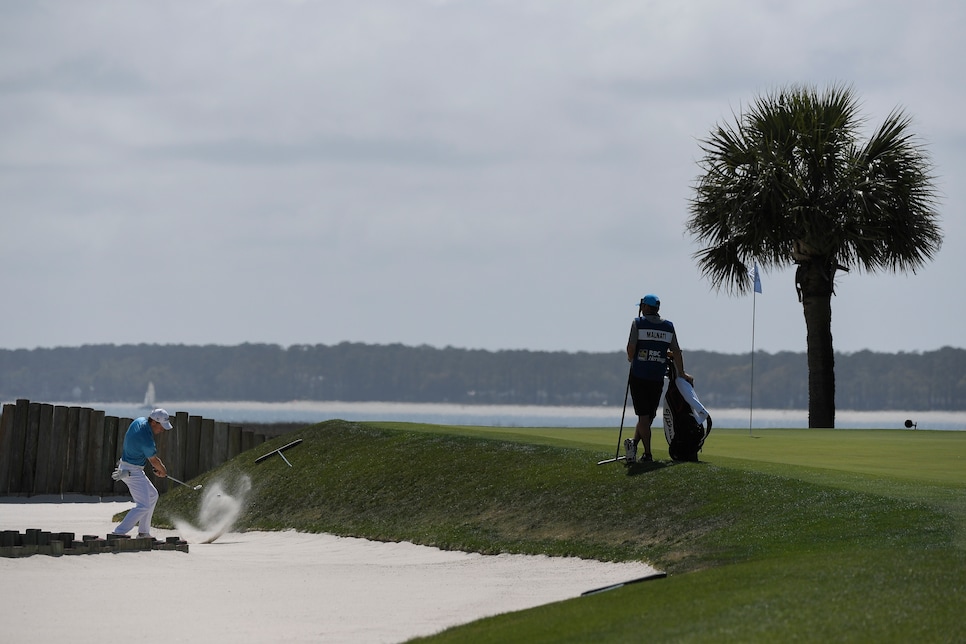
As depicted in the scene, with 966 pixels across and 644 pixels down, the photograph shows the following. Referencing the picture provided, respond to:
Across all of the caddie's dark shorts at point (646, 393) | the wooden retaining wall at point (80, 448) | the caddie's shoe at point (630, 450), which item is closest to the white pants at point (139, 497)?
the caddie's shoe at point (630, 450)

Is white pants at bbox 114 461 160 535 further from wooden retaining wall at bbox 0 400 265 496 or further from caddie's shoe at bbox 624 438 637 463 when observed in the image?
wooden retaining wall at bbox 0 400 265 496

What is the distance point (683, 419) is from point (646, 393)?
953mm

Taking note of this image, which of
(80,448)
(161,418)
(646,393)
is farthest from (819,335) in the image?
(161,418)

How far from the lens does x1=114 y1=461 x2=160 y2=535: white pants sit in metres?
17.2

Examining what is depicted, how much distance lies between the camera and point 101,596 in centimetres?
1284

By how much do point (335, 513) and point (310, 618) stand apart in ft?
25.8

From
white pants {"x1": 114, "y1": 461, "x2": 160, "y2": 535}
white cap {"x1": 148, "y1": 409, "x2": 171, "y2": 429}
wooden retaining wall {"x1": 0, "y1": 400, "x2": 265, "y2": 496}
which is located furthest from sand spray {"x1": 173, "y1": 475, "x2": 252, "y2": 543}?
wooden retaining wall {"x1": 0, "y1": 400, "x2": 265, "y2": 496}

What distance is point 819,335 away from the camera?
133ft

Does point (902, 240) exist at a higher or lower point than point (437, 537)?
higher

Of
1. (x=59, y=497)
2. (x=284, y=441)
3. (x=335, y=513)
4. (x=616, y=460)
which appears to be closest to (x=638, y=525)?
(x=616, y=460)

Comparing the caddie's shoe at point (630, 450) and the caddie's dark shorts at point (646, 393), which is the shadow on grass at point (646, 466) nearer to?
the caddie's shoe at point (630, 450)

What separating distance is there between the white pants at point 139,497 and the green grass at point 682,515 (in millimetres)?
2848

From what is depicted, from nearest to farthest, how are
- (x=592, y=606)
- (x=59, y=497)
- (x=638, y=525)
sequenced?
1. (x=592, y=606)
2. (x=638, y=525)
3. (x=59, y=497)

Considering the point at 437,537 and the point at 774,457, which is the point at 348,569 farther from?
the point at 774,457
